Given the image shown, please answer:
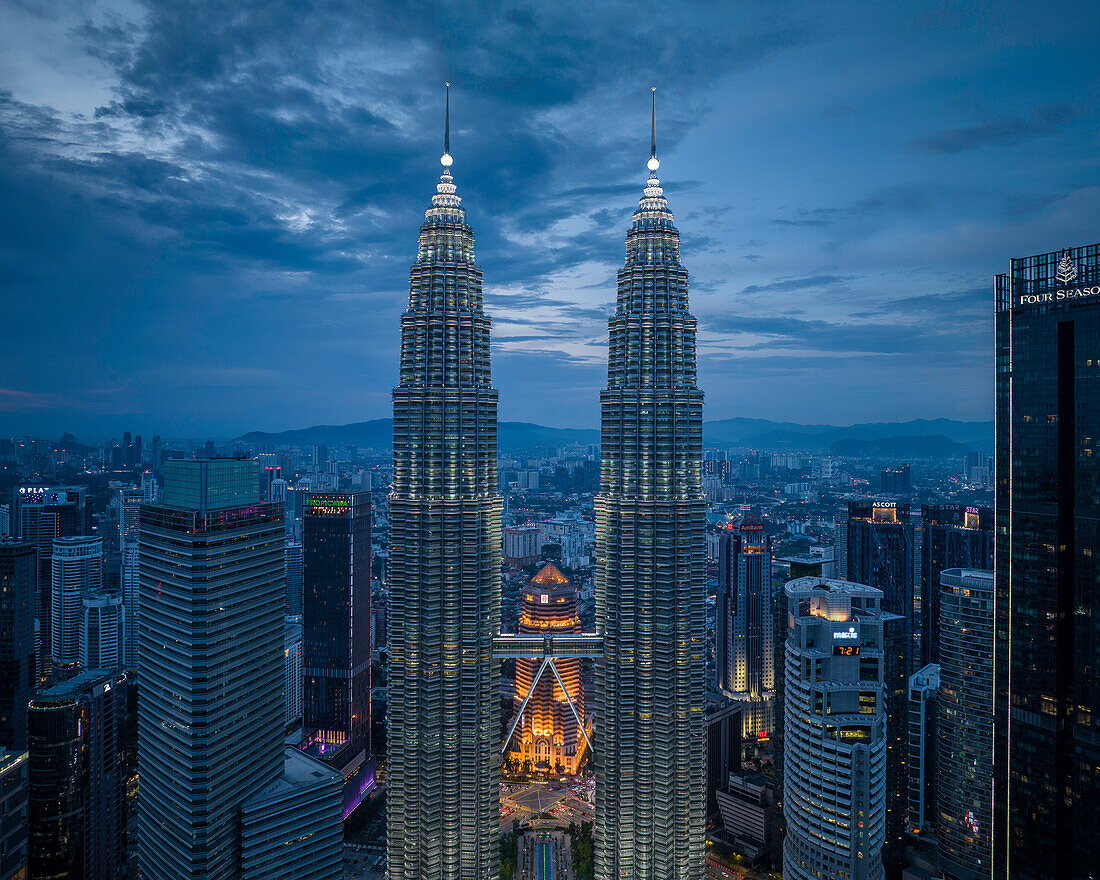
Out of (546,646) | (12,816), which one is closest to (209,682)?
(12,816)

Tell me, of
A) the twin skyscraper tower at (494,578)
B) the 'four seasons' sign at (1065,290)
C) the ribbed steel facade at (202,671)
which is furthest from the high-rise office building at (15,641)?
the 'four seasons' sign at (1065,290)

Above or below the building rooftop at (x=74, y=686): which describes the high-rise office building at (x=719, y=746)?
below

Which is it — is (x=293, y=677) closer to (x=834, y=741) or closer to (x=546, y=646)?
(x=546, y=646)

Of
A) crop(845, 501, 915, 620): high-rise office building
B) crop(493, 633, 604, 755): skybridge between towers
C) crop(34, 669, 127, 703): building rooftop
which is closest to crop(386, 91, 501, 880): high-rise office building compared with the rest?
crop(493, 633, 604, 755): skybridge between towers

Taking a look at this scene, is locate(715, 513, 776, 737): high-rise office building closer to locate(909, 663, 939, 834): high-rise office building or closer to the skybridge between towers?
locate(909, 663, 939, 834): high-rise office building

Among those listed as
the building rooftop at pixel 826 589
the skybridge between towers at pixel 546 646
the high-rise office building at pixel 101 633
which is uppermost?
the building rooftop at pixel 826 589

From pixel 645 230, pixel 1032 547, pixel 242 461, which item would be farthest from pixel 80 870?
pixel 1032 547

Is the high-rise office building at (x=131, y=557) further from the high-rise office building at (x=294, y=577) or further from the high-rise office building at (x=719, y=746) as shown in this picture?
the high-rise office building at (x=719, y=746)
